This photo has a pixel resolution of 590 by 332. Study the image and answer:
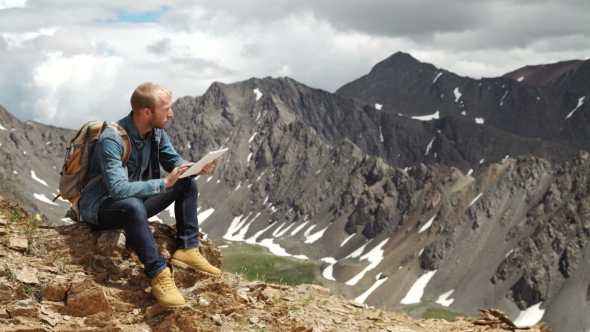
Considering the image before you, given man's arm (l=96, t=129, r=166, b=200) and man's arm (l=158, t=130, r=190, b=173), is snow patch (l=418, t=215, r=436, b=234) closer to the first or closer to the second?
man's arm (l=158, t=130, r=190, b=173)

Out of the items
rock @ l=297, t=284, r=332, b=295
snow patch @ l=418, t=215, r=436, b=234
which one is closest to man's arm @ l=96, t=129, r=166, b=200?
rock @ l=297, t=284, r=332, b=295

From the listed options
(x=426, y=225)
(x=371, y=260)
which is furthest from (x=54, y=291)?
(x=426, y=225)

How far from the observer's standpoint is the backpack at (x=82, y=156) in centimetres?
1162

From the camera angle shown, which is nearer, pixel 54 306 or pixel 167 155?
pixel 54 306

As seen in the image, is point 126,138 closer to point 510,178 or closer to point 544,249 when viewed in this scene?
point 544,249

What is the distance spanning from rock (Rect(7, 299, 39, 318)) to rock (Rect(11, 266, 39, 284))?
1.96ft

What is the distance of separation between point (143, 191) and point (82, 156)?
1760 mm

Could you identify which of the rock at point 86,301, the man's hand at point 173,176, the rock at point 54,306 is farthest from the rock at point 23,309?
the man's hand at point 173,176

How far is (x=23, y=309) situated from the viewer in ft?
35.1

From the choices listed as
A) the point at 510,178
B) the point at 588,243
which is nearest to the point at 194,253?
the point at 588,243

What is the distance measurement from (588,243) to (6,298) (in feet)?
497

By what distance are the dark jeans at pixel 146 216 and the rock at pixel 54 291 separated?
5.09 feet

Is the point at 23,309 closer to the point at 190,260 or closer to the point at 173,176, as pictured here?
the point at 190,260

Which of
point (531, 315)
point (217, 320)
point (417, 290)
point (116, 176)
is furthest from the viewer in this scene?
point (417, 290)
